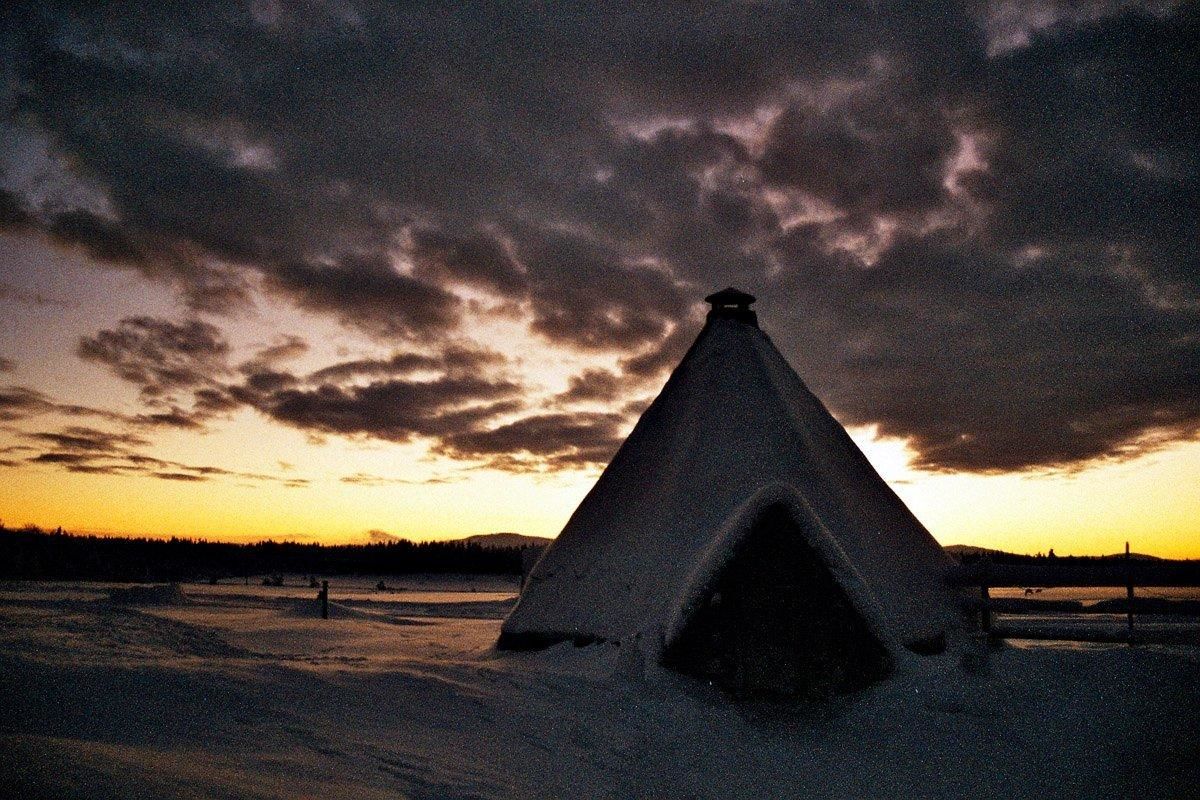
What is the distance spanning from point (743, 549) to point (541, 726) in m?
2.69

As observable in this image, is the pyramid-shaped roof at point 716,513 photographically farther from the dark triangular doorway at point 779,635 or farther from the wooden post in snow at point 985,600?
the wooden post in snow at point 985,600

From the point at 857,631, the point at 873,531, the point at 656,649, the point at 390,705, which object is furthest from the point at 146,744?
the point at 873,531

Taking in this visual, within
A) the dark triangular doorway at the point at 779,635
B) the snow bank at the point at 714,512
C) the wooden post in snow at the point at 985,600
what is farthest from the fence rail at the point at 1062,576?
the dark triangular doorway at the point at 779,635

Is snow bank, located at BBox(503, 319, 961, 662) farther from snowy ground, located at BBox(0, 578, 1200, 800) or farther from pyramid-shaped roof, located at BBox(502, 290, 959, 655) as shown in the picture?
snowy ground, located at BBox(0, 578, 1200, 800)

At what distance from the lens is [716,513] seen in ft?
31.5

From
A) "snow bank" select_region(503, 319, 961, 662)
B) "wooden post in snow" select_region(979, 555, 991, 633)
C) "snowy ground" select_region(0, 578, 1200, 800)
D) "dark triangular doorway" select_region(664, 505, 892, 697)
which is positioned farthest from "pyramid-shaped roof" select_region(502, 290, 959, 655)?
"snowy ground" select_region(0, 578, 1200, 800)

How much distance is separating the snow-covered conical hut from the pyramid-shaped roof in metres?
0.02

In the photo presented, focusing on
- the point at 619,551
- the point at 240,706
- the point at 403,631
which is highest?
the point at 619,551

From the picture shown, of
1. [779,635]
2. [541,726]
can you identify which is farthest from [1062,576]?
[541,726]

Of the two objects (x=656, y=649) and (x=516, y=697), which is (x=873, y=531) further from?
(x=516, y=697)

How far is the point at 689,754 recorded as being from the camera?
259 inches

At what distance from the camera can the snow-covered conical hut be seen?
7887 mm

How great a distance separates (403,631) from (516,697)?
A: 30.8 feet

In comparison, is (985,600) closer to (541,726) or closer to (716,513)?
(716,513)
